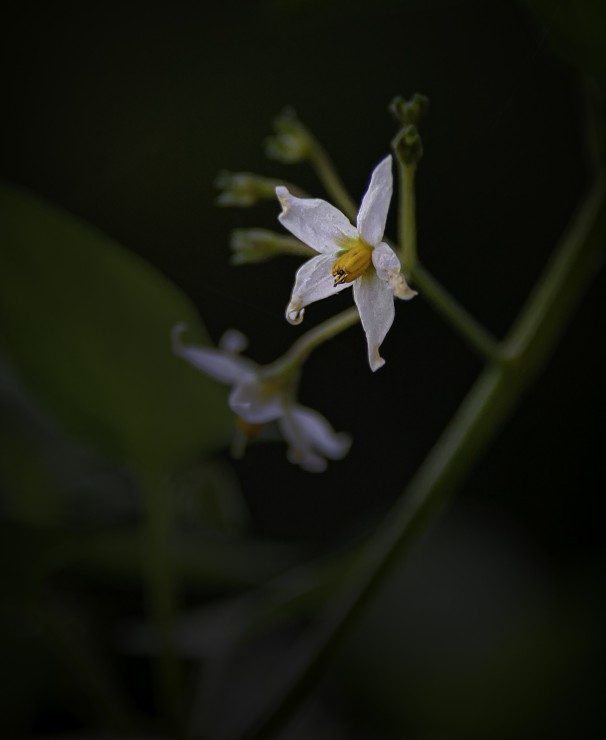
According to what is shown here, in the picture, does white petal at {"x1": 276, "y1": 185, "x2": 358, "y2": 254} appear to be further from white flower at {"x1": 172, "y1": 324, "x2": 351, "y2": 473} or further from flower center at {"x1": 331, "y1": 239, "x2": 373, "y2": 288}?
white flower at {"x1": 172, "y1": 324, "x2": 351, "y2": 473}

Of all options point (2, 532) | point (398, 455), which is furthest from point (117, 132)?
point (398, 455)

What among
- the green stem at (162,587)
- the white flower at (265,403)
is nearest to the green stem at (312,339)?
the white flower at (265,403)

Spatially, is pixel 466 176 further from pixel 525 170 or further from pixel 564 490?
pixel 564 490

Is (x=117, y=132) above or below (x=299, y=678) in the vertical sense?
above

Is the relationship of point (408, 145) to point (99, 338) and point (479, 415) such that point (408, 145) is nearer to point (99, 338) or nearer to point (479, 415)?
point (479, 415)

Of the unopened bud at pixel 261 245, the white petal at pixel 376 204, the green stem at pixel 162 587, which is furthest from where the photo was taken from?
the green stem at pixel 162 587

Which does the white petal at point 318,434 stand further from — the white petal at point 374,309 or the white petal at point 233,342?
the white petal at point 374,309
